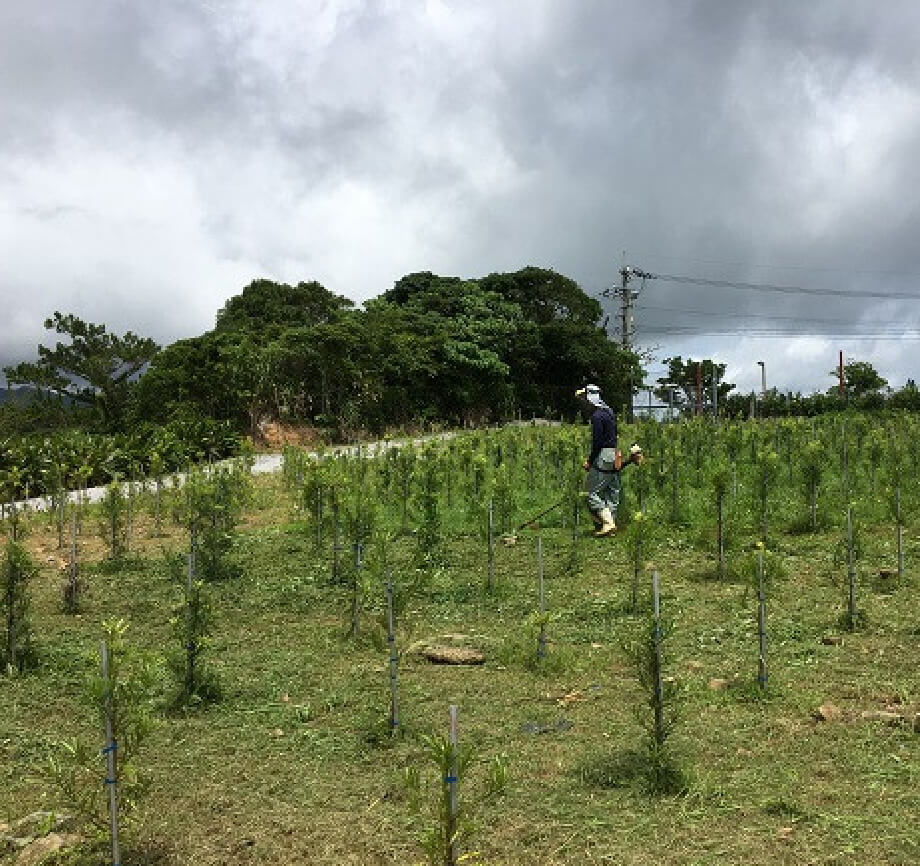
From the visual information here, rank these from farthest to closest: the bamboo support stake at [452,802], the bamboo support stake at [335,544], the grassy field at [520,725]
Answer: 1. the bamboo support stake at [335,544]
2. the grassy field at [520,725]
3. the bamboo support stake at [452,802]

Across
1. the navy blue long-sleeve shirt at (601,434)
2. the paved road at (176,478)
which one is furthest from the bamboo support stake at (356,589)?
the paved road at (176,478)

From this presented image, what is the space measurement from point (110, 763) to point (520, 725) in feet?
7.09

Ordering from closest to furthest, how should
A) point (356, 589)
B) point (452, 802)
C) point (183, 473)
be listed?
point (452, 802)
point (356, 589)
point (183, 473)

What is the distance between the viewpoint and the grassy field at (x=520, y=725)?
3.17 meters

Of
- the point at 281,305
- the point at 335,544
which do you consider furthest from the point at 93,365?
the point at 335,544

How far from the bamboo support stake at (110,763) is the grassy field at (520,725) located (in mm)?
224

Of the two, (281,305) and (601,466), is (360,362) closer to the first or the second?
(281,305)

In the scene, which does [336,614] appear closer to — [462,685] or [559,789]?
[462,685]

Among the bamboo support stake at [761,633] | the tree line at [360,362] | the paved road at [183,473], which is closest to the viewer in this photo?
the bamboo support stake at [761,633]

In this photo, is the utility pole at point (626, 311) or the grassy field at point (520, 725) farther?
the utility pole at point (626, 311)

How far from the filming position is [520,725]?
14.2 feet

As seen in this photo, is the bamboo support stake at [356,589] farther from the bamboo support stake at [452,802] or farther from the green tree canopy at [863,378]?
the green tree canopy at [863,378]

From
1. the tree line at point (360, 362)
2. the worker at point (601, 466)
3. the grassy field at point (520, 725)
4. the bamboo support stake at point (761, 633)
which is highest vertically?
the tree line at point (360, 362)

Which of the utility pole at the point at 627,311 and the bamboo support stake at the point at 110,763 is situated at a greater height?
the utility pole at the point at 627,311
